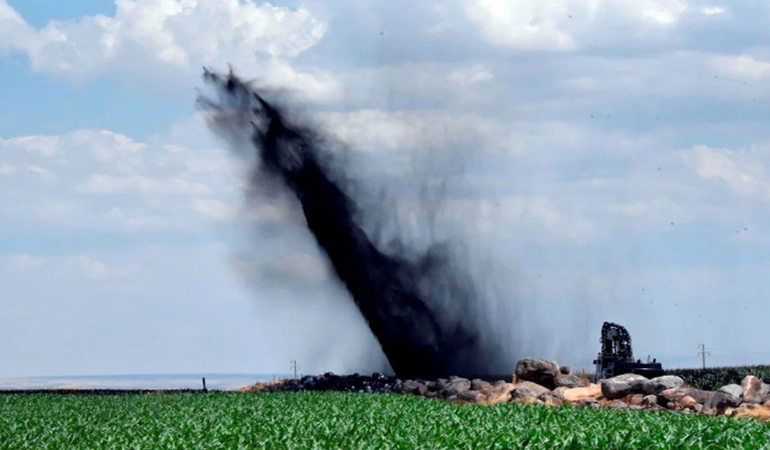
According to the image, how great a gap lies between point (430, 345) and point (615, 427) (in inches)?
1510

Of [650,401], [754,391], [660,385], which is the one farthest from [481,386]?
[754,391]

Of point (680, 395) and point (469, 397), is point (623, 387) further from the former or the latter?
point (469, 397)

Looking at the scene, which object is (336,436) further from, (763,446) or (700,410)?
(700,410)

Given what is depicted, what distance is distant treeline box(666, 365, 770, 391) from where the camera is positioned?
48.8 meters

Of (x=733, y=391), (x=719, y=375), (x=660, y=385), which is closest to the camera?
(x=733, y=391)

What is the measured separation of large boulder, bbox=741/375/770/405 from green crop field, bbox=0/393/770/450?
7.20 m

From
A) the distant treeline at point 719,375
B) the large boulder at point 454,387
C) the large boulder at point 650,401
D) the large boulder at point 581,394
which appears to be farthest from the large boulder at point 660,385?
the distant treeline at point 719,375

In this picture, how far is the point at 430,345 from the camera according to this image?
5962 cm

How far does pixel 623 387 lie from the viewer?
1522 inches

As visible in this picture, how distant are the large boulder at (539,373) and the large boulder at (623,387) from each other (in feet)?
23.0

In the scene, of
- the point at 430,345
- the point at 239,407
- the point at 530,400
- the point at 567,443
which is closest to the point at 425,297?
the point at 430,345

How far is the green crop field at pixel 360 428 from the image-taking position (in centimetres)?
1908

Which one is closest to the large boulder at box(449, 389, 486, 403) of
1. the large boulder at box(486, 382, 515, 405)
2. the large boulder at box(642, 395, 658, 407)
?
the large boulder at box(486, 382, 515, 405)

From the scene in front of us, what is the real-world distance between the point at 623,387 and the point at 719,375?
48.2 feet
